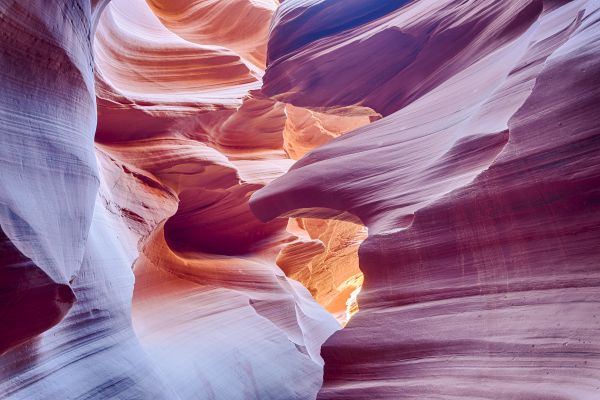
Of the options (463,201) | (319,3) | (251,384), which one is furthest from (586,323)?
(319,3)

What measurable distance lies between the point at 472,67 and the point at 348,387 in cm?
186

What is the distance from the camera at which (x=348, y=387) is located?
192cm

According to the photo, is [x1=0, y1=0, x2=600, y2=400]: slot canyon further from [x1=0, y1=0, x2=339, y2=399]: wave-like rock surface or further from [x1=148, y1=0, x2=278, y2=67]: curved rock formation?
[x1=148, y1=0, x2=278, y2=67]: curved rock formation

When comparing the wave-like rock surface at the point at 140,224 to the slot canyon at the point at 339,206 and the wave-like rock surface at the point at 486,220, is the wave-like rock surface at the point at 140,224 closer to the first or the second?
the slot canyon at the point at 339,206

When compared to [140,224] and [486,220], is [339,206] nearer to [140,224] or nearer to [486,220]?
[486,220]

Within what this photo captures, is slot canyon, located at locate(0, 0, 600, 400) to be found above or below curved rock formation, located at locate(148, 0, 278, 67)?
below

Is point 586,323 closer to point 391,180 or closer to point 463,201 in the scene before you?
point 463,201

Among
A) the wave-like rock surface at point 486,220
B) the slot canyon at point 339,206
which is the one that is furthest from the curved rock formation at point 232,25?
the wave-like rock surface at point 486,220

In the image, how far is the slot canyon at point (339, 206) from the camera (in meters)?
1.44

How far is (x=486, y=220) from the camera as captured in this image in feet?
5.91

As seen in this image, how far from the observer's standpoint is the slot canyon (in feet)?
4.74

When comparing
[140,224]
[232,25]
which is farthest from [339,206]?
[232,25]

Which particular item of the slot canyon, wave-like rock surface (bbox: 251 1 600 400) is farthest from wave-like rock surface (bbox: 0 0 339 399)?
wave-like rock surface (bbox: 251 1 600 400)

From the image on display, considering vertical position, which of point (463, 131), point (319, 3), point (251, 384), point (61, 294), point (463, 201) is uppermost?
point (319, 3)
